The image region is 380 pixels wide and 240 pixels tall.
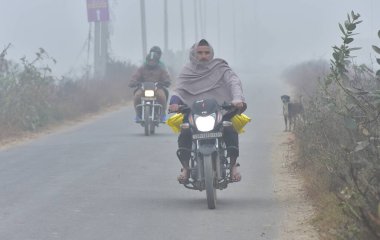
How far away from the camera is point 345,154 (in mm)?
9109

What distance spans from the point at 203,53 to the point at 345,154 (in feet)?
7.04

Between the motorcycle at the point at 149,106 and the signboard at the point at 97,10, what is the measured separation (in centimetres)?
1445

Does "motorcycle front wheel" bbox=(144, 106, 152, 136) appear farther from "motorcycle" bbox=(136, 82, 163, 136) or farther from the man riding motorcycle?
the man riding motorcycle

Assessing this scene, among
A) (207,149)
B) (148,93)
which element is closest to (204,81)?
(207,149)

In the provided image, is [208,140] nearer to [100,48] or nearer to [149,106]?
[149,106]

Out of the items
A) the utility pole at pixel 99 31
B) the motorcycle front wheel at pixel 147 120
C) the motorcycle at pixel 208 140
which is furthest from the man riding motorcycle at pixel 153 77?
the utility pole at pixel 99 31

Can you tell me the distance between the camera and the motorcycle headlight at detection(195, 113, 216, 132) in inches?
388

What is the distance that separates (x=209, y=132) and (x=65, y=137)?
30.9 ft

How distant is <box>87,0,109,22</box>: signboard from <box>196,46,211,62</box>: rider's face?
2301 centimetres

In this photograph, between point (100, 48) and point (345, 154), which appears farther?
point (100, 48)

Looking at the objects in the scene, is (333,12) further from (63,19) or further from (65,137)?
(65,137)

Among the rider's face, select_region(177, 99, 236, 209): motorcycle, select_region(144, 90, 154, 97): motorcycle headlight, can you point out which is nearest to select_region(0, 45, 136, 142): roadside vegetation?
select_region(144, 90, 154, 97): motorcycle headlight

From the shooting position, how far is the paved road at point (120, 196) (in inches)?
348

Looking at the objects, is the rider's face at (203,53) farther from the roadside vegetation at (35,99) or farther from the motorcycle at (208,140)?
the roadside vegetation at (35,99)
